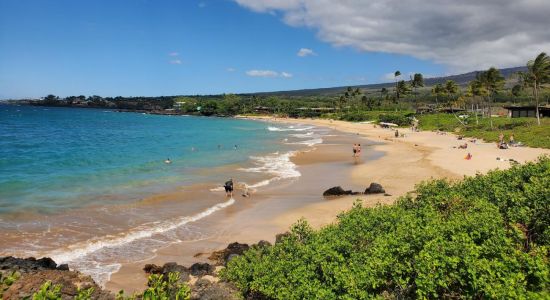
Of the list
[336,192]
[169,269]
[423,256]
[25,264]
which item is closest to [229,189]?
[336,192]

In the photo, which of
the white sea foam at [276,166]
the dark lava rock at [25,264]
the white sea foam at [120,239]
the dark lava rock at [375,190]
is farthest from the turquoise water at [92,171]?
the dark lava rock at [375,190]

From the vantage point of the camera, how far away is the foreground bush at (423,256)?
22.3 ft

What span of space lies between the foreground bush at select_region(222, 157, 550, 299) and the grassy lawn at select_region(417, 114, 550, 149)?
34.7 meters

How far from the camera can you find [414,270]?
7512mm

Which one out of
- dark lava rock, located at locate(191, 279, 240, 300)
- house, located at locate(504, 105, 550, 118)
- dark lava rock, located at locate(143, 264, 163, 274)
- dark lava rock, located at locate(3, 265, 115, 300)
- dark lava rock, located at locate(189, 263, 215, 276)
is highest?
house, located at locate(504, 105, 550, 118)

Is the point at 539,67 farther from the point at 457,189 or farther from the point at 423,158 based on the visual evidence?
the point at 457,189

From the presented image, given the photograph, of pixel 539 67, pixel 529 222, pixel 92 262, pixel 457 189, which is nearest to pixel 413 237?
pixel 529 222

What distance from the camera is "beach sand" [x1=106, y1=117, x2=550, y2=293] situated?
663 inches

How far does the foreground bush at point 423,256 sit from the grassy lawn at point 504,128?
34665 mm

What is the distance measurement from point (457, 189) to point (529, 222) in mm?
3949

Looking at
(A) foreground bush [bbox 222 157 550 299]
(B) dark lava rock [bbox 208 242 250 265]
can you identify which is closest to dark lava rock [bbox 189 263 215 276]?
(B) dark lava rock [bbox 208 242 250 265]

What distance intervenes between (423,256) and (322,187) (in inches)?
842

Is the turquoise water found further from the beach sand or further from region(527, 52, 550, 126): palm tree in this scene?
region(527, 52, 550, 126): palm tree

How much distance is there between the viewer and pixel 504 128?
54.4 m
